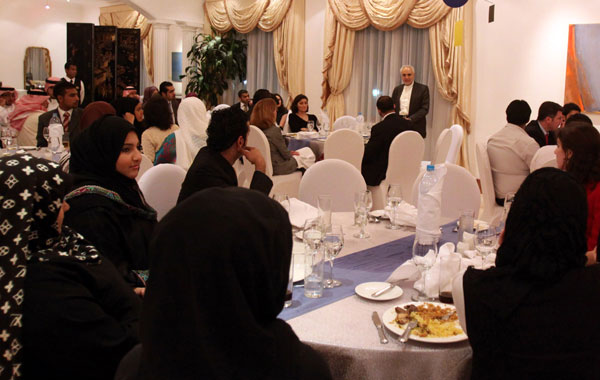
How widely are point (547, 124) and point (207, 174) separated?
3.89m

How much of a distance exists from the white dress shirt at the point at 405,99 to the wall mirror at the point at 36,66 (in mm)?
11011

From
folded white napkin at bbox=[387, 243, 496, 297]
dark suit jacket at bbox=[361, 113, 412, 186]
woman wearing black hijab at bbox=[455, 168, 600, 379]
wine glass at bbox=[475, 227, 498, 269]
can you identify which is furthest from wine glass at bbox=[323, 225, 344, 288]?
dark suit jacket at bbox=[361, 113, 412, 186]

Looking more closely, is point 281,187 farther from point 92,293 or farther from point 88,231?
point 92,293

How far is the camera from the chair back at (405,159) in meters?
5.68

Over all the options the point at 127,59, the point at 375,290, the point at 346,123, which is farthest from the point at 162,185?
the point at 127,59

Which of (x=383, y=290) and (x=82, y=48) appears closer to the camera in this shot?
(x=383, y=290)

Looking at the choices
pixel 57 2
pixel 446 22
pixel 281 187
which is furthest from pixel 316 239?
pixel 57 2

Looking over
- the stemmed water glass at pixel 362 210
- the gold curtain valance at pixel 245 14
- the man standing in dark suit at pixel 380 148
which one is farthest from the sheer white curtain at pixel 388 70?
the stemmed water glass at pixel 362 210

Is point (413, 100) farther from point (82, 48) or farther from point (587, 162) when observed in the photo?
point (82, 48)

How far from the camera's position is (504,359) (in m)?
1.68

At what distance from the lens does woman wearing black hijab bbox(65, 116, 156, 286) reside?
2.45 meters

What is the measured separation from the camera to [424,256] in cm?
225

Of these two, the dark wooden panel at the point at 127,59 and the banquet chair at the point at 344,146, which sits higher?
the dark wooden panel at the point at 127,59

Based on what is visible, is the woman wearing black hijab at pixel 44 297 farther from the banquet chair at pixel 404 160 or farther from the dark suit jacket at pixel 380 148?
the dark suit jacket at pixel 380 148
